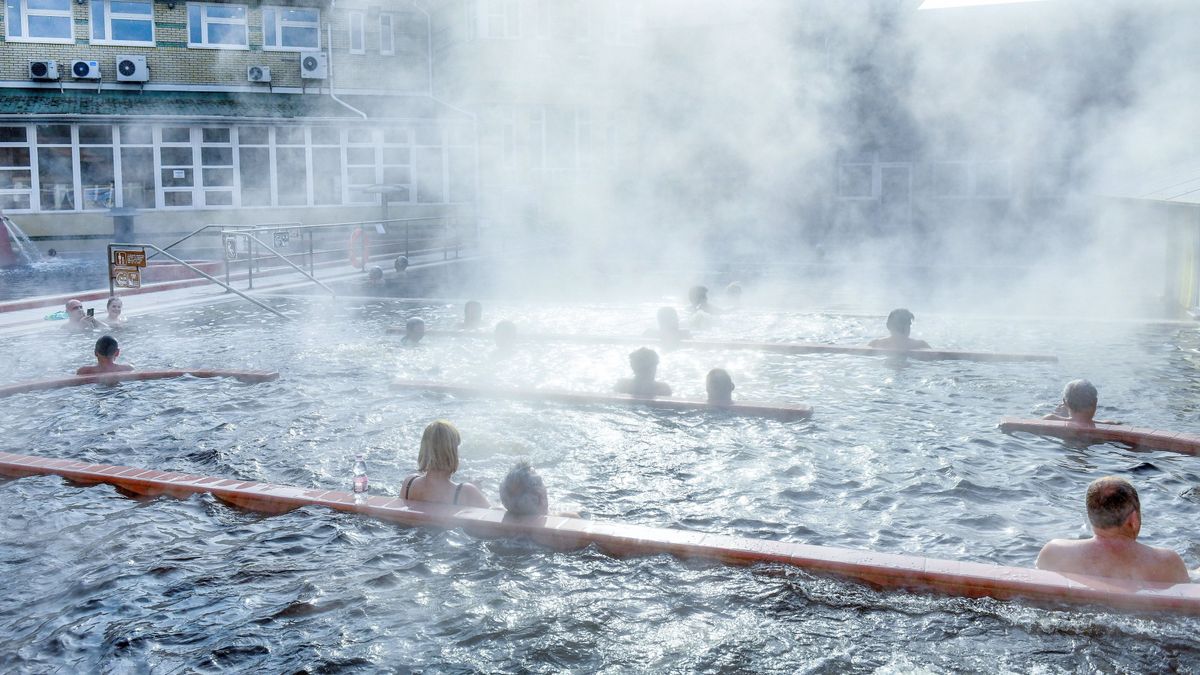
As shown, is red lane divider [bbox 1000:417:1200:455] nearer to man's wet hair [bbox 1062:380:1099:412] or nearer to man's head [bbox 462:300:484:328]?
man's wet hair [bbox 1062:380:1099:412]

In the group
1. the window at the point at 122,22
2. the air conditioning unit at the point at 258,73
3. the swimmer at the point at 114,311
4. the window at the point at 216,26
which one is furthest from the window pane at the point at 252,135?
the swimmer at the point at 114,311

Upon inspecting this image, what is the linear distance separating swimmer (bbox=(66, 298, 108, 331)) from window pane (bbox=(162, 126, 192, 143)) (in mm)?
13532

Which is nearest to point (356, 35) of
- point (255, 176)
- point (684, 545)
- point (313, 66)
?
point (313, 66)

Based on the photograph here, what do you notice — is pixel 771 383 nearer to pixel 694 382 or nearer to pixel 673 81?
pixel 694 382

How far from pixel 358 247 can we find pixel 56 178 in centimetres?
868

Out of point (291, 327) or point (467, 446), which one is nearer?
point (467, 446)

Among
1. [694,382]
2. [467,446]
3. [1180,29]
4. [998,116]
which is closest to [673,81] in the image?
[998,116]

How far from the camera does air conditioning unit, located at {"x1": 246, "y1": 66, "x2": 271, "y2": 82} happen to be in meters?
25.0

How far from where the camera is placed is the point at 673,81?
22.3m

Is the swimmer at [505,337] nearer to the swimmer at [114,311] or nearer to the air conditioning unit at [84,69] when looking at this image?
the swimmer at [114,311]

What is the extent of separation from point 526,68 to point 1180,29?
14.7 meters

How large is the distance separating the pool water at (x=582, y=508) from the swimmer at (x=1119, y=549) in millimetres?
260

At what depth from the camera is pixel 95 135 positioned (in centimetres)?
2334

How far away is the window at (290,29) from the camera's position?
25.4 m
